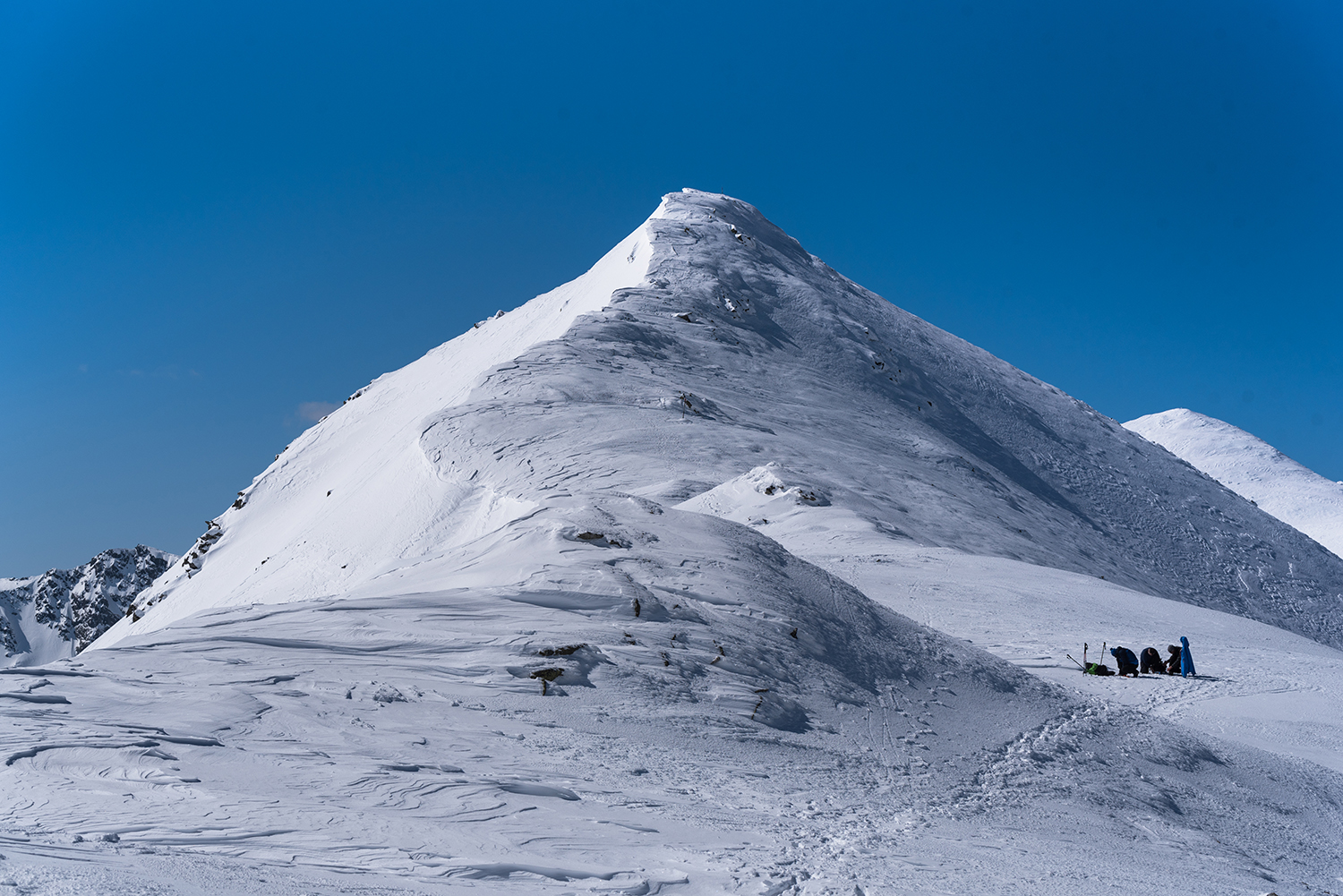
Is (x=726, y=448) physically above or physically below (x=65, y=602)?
above

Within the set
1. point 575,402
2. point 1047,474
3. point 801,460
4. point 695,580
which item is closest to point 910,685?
point 695,580

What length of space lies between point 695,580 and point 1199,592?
89.4ft

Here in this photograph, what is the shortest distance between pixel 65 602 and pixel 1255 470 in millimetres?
159271

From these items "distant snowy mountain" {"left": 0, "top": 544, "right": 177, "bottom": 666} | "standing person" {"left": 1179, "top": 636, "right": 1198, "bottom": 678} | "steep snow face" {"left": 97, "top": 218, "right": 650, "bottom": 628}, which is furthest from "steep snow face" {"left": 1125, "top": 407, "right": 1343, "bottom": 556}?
"distant snowy mountain" {"left": 0, "top": 544, "right": 177, "bottom": 666}

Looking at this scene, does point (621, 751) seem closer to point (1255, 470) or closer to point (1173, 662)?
point (1173, 662)

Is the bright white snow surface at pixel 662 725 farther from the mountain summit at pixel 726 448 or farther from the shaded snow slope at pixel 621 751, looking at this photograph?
the mountain summit at pixel 726 448

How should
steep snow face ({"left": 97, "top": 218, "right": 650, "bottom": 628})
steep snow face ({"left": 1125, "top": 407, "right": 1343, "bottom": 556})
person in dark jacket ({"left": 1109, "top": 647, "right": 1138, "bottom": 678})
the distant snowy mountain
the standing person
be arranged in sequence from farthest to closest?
the distant snowy mountain
steep snow face ({"left": 1125, "top": 407, "right": 1343, "bottom": 556})
steep snow face ({"left": 97, "top": 218, "right": 650, "bottom": 628})
the standing person
person in dark jacket ({"left": 1109, "top": 647, "right": 1138, "bottom": 678})

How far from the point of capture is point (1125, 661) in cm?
1180

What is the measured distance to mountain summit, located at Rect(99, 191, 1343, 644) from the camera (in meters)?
20.4

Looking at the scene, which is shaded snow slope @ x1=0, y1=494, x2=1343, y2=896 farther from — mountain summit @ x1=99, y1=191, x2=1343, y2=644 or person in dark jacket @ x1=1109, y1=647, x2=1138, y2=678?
person in dark jacket @ x1=1109, y1=647, x2=1138, y2=678

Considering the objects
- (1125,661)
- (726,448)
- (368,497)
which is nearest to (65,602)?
(368,497)

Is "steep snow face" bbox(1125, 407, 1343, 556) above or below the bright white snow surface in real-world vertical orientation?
above

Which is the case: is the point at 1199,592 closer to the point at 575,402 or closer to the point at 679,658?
the point at 575,402

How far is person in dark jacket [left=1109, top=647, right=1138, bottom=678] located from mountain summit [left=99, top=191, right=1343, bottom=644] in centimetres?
641
